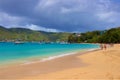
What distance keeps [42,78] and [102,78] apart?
3.18 metres

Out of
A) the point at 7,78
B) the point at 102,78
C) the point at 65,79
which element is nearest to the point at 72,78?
the point at 65,79

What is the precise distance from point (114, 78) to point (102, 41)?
162 m

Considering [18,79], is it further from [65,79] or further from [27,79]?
[65,79]

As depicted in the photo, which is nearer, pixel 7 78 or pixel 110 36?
pixel 7 78

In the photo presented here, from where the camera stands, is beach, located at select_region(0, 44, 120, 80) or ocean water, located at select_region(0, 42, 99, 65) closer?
beach, located at select_region(0, 44, 120, 80)

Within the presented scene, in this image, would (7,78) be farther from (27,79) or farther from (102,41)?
(102,41)

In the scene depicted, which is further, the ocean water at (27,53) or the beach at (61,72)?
the ocean water at (27,53)

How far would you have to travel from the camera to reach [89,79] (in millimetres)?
12703

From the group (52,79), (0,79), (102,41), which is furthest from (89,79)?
(102,41)

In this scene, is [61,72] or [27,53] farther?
[27,53]

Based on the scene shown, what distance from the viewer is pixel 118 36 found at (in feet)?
494

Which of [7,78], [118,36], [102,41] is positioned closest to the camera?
[7,78]

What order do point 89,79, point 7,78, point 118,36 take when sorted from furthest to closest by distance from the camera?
1. point 118,36
2. point 7,78
3. point 89,79

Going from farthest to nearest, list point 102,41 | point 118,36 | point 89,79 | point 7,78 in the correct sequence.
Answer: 1. point 102,41
2. point 118,36
3. point 7,78
4. point 89,79
